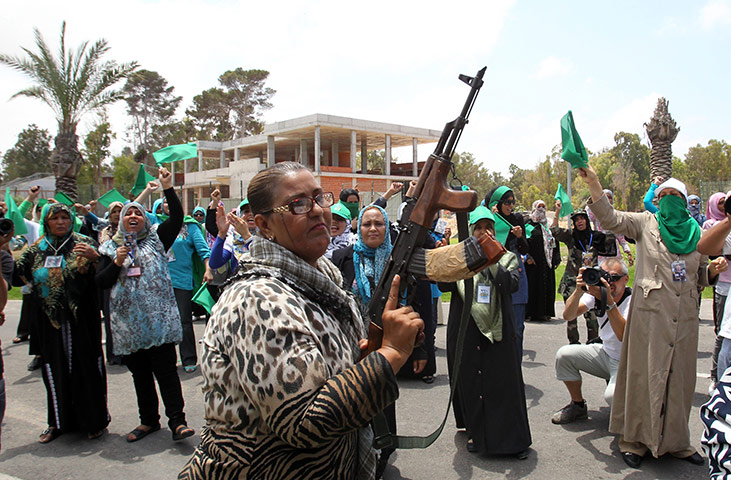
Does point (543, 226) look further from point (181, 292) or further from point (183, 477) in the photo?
point (183, 477)

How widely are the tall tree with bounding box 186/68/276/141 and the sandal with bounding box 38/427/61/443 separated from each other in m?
53.7

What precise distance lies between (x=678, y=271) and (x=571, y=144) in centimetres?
133

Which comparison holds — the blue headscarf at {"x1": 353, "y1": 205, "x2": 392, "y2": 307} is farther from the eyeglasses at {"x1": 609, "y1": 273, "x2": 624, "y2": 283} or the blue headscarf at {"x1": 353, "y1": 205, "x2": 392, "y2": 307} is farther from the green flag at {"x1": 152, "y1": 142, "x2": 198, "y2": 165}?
the eyeglasses at {"x1": 609, "y1": 273, "x2": 624, "y2": 283}

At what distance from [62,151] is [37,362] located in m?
15.6

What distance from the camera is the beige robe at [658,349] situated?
3.70 metres

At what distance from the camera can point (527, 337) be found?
7859 millimetres

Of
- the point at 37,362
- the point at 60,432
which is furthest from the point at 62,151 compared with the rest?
the point at 60,432

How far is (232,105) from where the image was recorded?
55406mm

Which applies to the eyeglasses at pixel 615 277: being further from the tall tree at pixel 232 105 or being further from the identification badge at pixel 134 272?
the tall tree at pixel 232 105

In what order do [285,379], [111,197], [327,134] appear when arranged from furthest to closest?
[327,134] → [111,197] → [285,379]

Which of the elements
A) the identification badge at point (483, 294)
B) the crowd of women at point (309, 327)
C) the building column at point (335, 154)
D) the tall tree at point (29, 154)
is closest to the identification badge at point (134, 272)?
the crowd of women at point (309, 327)

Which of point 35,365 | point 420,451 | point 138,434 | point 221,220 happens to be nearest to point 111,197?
point 35,365

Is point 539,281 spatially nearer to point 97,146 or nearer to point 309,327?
point 309,327

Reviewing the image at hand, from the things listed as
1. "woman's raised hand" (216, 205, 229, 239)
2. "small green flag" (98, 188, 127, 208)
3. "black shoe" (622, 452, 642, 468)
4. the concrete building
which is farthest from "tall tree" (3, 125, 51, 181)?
"black shoe" (622, 452, 642, 468)
